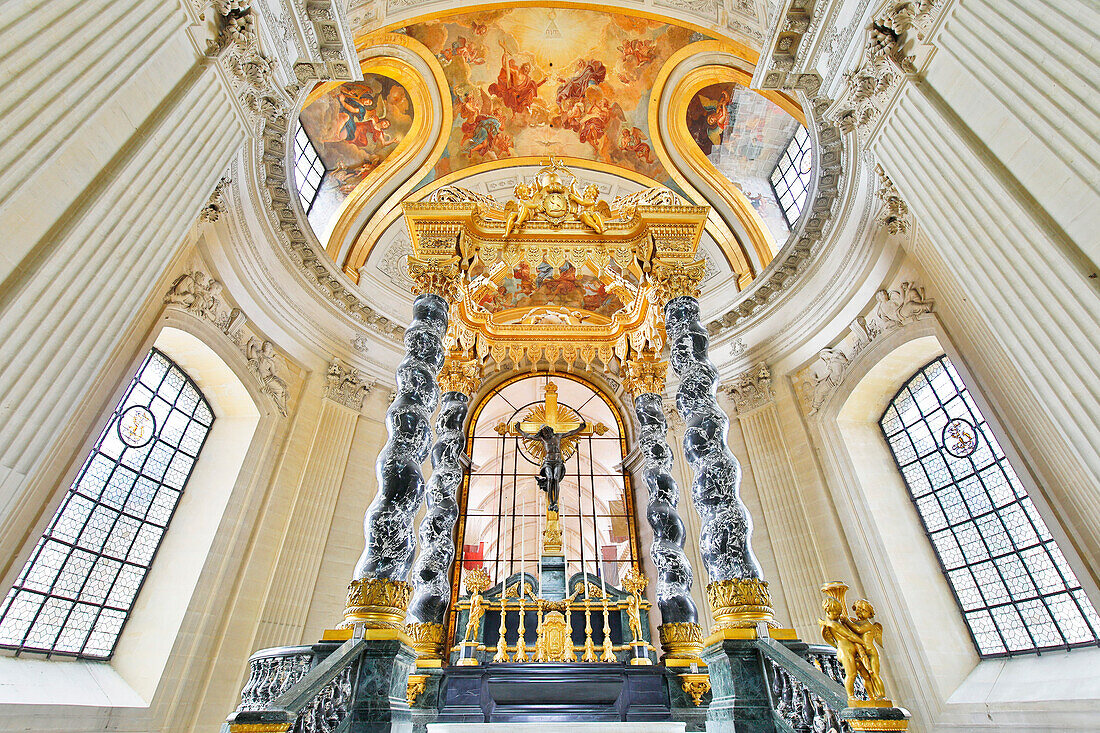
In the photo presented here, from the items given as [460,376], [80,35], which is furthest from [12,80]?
[460,376]

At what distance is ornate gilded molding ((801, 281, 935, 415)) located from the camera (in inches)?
294

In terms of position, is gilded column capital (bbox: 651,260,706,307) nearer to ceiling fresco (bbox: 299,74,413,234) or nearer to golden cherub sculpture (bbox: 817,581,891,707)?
golden cherub sculpture (bbox: 817,581,891,707)

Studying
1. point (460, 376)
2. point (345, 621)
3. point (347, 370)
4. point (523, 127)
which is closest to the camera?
point (345, 621)

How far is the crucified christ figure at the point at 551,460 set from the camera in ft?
31.0

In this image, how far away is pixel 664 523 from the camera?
6.79 m

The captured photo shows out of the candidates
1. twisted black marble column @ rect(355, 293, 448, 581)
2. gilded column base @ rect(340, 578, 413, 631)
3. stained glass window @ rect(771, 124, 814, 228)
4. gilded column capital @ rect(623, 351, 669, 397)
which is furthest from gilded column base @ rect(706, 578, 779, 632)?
stained glass window @ rect(771, 124, 814, 228)

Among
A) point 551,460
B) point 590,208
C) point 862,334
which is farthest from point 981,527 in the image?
point 590,208

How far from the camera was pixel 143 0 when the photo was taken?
14.9ft

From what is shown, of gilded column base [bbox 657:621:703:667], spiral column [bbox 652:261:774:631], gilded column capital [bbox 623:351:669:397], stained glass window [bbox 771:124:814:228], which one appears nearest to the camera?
spiral column [bbox 652:261:774:631]

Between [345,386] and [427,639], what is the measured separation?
17.6 ft

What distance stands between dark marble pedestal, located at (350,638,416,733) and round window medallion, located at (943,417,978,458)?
749cm

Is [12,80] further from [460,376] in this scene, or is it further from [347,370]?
[347,370]

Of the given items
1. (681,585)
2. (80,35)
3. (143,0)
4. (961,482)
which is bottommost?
(681,585)

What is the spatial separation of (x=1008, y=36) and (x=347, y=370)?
954cm
